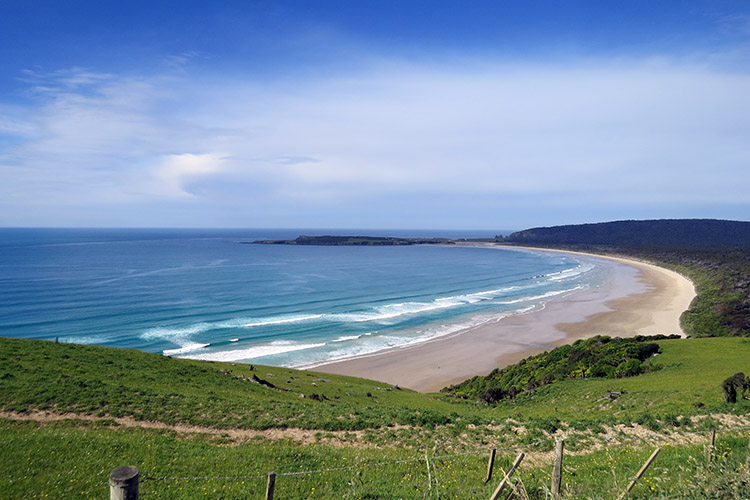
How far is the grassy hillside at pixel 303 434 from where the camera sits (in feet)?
32.2

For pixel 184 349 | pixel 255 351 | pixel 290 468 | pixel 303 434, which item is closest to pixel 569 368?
pixel 303 434

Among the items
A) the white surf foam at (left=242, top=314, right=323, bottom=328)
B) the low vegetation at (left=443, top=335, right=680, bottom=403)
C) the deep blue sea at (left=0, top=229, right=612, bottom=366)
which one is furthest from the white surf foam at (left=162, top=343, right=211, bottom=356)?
the low vegetation at (left=443, top=335, right=680, bottom=403)

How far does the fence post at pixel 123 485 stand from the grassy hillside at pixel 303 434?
4.19 metres

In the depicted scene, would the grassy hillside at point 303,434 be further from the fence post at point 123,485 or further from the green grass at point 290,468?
the fence post at point 123,485

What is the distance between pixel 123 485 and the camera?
462 centimetres

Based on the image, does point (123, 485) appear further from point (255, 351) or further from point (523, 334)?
point (523, 334)

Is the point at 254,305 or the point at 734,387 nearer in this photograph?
the point at 734,387

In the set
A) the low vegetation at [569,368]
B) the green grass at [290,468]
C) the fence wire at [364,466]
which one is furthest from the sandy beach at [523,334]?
the green grass at [290,468]

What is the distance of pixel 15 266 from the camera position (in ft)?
340

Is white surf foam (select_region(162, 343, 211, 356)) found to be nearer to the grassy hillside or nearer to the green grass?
the grassy hillside

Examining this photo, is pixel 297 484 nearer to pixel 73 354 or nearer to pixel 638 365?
pixel 73 354

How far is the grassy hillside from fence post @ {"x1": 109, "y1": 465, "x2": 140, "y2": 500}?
13.7ft

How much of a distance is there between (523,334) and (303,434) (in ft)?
157

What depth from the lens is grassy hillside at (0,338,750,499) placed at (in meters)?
9.82
